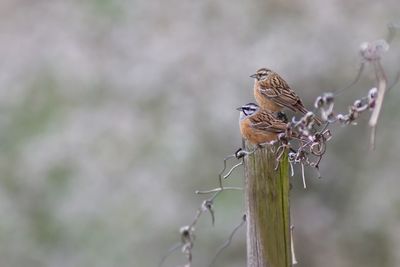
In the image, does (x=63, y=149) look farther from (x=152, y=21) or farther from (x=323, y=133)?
(x=323, y=133)

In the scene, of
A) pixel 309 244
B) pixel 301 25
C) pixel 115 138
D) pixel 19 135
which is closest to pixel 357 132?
pixel 309 244

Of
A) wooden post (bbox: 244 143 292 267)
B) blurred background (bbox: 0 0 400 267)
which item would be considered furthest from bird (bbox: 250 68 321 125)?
blurred background (bbox: 0 0 400 267)

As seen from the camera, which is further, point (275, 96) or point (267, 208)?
point (275, 96)

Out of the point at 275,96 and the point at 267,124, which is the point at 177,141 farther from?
the point at 267,124

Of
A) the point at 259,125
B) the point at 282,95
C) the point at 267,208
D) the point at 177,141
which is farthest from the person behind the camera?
the point at 177,141

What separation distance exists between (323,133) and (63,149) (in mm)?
6434

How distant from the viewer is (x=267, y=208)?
3400 mm

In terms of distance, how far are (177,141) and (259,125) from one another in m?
4.70

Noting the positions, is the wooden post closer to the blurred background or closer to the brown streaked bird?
the brown streaked bird

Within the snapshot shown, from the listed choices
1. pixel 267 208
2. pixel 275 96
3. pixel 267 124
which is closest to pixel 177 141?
pixel 275 96

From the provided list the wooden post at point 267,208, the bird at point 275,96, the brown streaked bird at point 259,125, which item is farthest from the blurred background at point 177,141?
the wooden post at point 267,208

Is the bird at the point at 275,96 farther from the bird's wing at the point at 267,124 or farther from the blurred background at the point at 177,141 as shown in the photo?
the blurred background at the point at 177,141

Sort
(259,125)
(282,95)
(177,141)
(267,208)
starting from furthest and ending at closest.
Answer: (177,141), (282,95), (259,125), (267,208)

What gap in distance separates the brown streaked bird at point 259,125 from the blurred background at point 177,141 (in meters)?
3.41
